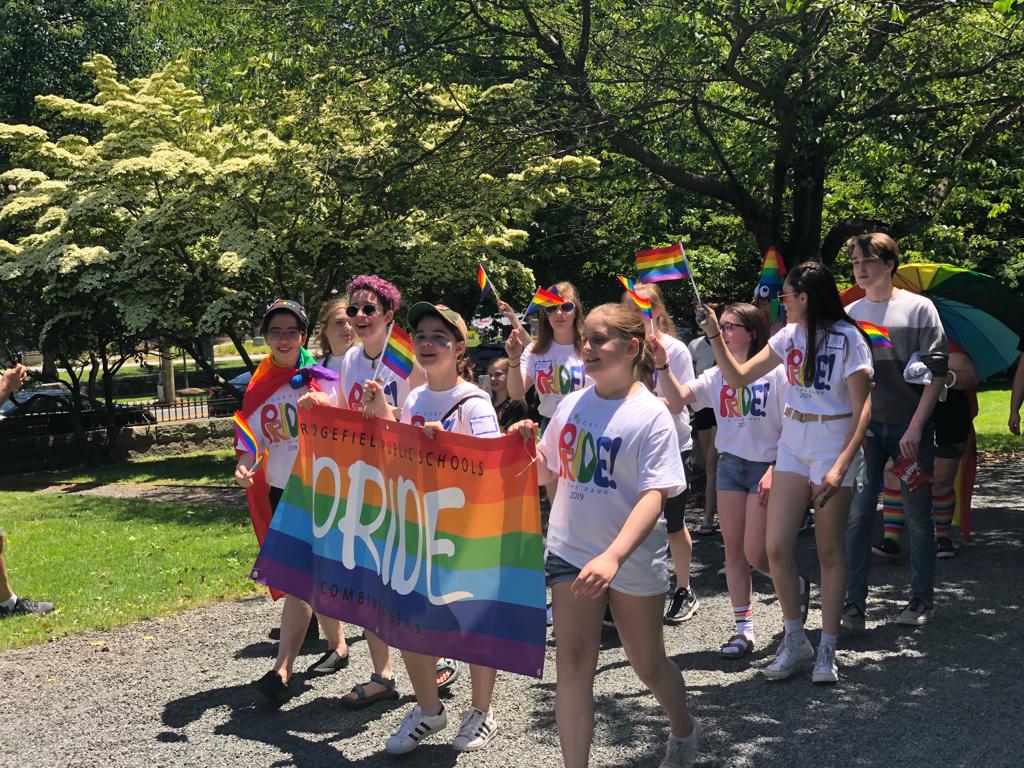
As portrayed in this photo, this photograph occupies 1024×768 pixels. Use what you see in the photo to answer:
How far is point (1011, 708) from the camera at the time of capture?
4.93 metres

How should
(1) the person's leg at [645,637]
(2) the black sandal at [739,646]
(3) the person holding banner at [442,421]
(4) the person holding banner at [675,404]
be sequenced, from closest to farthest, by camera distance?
(1) the person's leg at [645,637] → (3) the person holding banner at [442,421] → (2) the black sandal at [739,646] → (4) the person holding banner at [675,404]

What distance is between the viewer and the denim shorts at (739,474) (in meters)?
5.93

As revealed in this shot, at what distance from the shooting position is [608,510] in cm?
402

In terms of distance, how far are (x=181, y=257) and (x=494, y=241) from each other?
4.78 m

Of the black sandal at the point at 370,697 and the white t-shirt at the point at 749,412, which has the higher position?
the white t-shirt at the point at 749,412

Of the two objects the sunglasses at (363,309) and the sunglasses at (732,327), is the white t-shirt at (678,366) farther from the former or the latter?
the sunglasses at (363,309)

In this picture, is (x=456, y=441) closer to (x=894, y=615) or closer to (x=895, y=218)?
(x=894, y=615)

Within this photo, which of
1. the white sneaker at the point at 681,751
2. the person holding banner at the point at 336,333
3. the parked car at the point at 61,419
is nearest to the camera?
the white sneaker at the point at 681,751

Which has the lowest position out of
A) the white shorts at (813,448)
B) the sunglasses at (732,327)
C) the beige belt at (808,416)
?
the white shorts at (813,448)

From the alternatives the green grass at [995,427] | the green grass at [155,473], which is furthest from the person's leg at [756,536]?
the green grass at [155,473]

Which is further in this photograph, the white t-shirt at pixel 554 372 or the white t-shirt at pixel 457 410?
the white t-shirt at pixel 554 372

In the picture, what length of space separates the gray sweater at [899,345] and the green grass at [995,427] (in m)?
9.89

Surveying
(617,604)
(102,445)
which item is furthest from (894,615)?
(102,445)

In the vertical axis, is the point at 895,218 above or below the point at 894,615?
above
